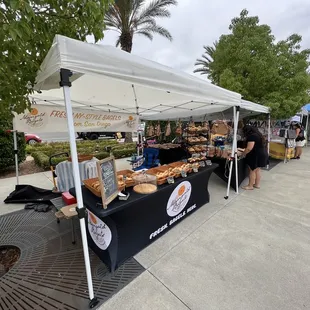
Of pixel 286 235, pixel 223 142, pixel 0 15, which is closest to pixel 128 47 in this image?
pixel 223 142

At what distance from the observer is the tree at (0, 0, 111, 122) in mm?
1503

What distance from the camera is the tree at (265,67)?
6.94m

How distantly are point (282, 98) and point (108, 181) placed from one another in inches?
307

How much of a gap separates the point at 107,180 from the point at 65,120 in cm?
323

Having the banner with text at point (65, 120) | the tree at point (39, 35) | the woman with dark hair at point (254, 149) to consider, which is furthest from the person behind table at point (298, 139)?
the tree at point (39, 35)

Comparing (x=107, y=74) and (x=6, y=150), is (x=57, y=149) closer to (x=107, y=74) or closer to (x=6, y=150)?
(x=6, y=150)

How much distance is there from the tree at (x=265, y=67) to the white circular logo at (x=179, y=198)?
19.0ft

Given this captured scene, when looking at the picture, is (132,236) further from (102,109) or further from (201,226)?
(102,109)

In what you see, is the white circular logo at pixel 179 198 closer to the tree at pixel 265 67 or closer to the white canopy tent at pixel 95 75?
Answer: the white canopy tent at pixel 95 75

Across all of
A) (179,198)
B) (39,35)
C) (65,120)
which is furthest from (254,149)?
(65,120)

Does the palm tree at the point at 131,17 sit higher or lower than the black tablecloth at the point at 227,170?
higher

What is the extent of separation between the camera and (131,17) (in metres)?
8.88

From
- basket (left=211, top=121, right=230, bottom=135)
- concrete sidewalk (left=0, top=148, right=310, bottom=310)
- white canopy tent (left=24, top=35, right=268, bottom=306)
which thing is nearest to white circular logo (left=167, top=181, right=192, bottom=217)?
concrete sidewalk (left=0, top=148, right=310, bottom=310)

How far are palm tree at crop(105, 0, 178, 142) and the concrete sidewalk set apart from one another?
9074 millimetres
